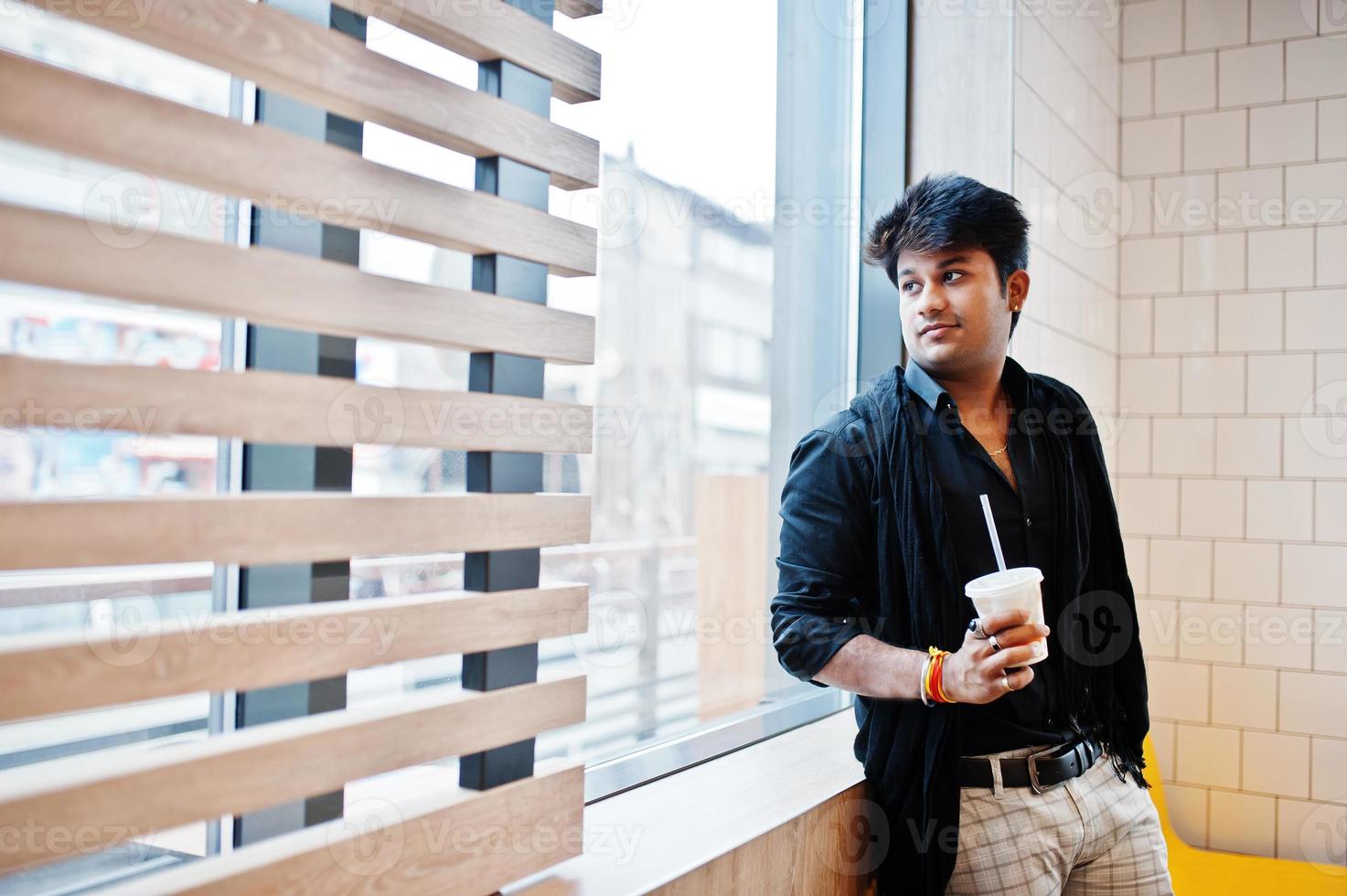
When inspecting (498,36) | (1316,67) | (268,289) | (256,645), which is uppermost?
(1316,67)

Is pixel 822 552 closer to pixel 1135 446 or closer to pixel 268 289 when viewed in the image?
pixel 268 289

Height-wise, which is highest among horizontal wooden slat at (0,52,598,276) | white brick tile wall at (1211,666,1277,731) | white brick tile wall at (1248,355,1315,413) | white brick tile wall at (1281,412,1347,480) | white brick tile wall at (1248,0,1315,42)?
white brick tile wall at (1248,0,1315,42)

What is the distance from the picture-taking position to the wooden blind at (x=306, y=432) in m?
0.61

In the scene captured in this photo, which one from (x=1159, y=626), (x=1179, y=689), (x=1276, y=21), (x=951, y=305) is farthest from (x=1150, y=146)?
(x=951, y=305)

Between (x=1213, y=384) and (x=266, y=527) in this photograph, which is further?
(x=1213, y=384)

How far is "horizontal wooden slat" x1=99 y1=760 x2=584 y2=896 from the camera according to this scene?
697 mm

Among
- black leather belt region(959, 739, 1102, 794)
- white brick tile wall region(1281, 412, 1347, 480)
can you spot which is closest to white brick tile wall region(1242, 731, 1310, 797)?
white brick tile wall region(1281, 412, 1347, 480)

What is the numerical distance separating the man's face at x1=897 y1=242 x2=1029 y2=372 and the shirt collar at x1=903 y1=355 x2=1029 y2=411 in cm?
2

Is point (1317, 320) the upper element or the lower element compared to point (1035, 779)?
upper

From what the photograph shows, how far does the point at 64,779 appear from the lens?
2.01 ft

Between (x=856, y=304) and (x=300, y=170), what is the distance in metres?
1.50

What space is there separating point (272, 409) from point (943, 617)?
2.90ft

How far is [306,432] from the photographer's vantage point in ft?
2.44

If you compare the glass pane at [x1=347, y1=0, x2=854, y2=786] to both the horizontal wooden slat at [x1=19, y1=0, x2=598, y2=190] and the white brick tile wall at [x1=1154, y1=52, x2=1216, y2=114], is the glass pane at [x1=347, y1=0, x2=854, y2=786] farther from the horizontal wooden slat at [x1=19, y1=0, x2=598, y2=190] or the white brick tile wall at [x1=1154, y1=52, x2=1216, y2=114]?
the white brick tile wall at [x1=1154, y1=52, x2=1216, y2=114]
